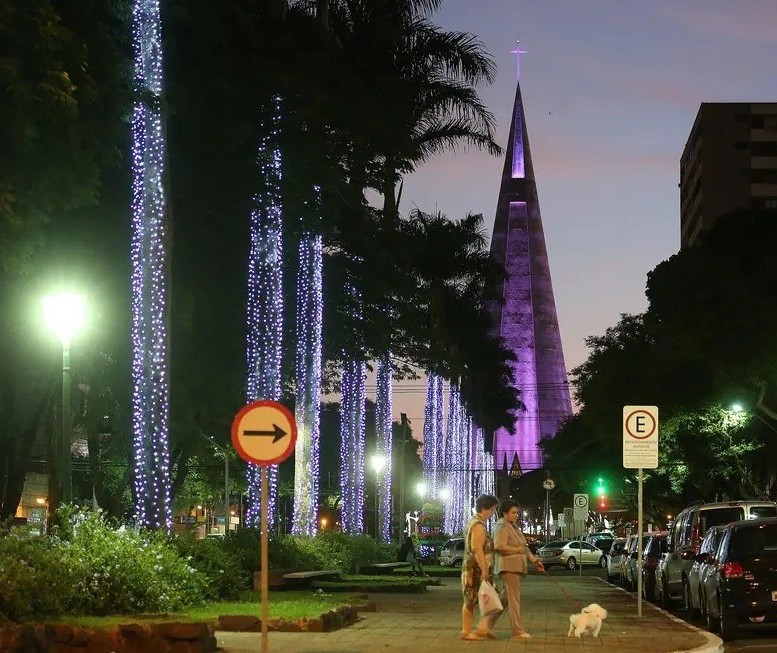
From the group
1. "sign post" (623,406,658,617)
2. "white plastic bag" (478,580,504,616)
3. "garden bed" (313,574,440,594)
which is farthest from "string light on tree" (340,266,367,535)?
"white plastic bag" (478,580,504,616)

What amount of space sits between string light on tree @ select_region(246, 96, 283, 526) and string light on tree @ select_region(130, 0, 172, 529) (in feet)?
26.8

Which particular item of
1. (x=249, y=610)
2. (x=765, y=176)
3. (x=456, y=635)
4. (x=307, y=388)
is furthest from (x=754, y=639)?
(x=765, y=176)

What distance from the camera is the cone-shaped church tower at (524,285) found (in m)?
187

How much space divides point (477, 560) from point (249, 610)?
4411 mm

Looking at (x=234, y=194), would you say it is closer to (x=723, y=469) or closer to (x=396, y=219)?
(x=396, y=219)

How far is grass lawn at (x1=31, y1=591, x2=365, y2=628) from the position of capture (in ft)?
60.0

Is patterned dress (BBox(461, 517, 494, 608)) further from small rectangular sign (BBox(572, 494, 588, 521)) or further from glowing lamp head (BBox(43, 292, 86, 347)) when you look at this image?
small rectangular sign (BBox(572, 494, 588, 521))

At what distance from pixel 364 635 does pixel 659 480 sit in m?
67.2

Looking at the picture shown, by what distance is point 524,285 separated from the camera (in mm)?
187500

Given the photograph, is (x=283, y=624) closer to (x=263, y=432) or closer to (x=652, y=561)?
(x=263, y=432)

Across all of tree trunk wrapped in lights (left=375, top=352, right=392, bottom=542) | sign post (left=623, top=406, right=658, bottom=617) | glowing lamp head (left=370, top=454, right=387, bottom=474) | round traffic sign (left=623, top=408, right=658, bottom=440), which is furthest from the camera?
tree trunk wrapped in lights (left=375, top=352, right=392, bottom=542)

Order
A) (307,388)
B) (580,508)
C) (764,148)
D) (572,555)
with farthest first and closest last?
1. (764,148)
2. (572,555)
3. (580,508)
4. (307,388)

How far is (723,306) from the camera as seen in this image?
50875 millimetres

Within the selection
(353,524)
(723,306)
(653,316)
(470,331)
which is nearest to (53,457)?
(353,524)
